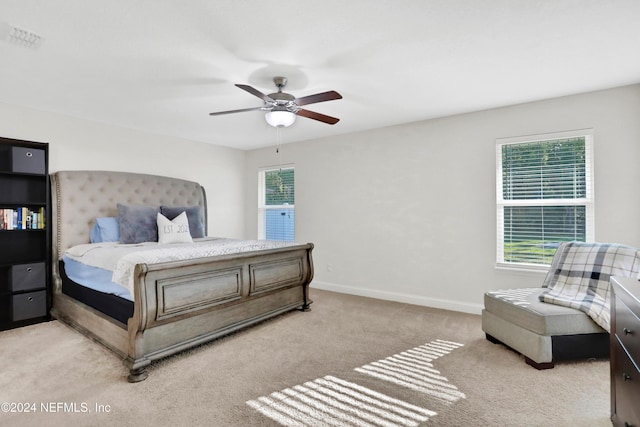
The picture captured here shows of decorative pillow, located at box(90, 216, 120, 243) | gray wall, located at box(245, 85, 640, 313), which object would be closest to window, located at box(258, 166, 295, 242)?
gray wall, located at box(245, 85, 640, 313)

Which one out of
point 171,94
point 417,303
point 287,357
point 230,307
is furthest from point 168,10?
point 417,303

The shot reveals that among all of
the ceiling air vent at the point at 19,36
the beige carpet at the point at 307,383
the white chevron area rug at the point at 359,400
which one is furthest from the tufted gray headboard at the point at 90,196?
the white chevron area rug at the point at 359,400

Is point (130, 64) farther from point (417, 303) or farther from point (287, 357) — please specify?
point (417, 303)

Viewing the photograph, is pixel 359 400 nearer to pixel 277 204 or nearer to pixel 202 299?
pixel 202 299

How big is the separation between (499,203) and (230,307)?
314 cm

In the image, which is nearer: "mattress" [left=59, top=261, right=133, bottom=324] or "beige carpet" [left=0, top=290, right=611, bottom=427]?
"beige carpet" [left=0, top=290, right=611, bottom=427]

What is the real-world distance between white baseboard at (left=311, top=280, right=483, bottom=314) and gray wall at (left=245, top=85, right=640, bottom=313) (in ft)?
0.04

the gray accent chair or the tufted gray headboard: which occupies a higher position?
the tufted gray headboard

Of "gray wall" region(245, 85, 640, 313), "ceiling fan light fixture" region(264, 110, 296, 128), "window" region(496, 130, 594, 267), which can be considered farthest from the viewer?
"window" region(496, 130, 594, 267)

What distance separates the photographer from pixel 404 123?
14.3 ft

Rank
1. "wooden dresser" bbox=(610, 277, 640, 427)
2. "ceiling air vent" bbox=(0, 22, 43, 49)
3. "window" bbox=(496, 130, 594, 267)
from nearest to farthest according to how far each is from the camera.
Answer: "wooden dresser" bbox=(610, 277, 640, 427)
"ceiling air vent" bbox=(0, 22, 43, 49)
"window" bbox=(496, 130, 594, 267)

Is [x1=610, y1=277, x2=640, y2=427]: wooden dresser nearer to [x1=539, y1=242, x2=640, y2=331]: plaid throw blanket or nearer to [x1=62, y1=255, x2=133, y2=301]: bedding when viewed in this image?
[x1=539, y1=242, x2=640, y2=331]: plaid throw blanket

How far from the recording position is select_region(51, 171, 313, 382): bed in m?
2.38

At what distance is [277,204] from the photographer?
5852 millimetres
